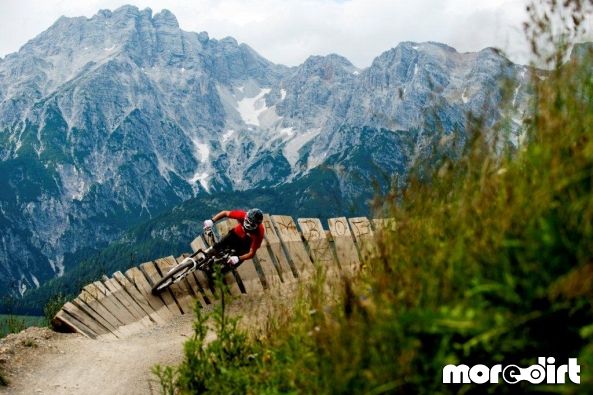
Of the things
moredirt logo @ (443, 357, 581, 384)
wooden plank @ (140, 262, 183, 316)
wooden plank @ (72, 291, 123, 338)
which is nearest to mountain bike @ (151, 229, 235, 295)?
wooden plank @ (140, 262, 183, 316)

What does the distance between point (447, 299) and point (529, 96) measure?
1.98 metres

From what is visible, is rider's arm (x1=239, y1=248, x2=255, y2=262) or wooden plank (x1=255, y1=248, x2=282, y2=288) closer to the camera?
rider's arm (x1=239, y1=248, x2=255, y2=262)

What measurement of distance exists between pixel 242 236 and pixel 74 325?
3341 millimetres

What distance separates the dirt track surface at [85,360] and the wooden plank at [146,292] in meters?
0.57

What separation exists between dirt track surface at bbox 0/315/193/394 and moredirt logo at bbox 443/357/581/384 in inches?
166

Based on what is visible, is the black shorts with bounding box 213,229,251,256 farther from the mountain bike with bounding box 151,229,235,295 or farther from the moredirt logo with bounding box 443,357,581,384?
the moredirt logo with bounding box 443,357,581,384

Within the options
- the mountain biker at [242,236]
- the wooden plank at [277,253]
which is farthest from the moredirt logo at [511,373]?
the wooden plank at [277,253]

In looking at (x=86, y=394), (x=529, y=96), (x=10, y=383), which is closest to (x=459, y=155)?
(x=529, y=96)

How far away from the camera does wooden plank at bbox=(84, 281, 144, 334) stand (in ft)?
32.0

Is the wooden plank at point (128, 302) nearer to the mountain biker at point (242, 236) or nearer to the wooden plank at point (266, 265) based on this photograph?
the mountain biker at point (242, 236)

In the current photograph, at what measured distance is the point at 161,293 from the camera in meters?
10.5

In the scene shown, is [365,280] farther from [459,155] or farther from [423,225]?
[459,155]

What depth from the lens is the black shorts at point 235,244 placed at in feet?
35.5

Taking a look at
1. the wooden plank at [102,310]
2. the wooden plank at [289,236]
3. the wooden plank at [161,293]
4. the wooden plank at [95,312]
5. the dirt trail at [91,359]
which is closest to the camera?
the dirt trail at [91,359]
